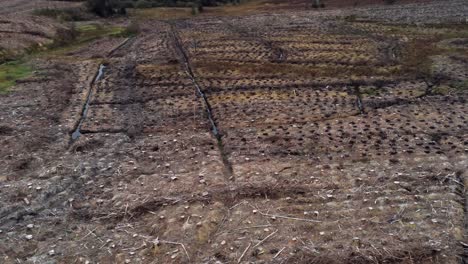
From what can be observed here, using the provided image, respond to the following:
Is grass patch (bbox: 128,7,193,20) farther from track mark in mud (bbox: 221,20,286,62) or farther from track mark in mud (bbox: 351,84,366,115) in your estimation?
track mark in mud (bbox: 351,84,366,115)

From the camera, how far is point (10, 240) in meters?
8.73

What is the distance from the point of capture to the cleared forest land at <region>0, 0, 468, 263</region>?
8438 millimetres

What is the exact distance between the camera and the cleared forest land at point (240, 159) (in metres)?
8.44

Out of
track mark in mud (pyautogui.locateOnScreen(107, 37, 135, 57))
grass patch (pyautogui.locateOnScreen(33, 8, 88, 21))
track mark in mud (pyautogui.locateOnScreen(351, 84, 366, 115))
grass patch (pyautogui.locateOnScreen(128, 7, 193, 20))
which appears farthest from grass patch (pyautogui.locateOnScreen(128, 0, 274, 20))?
track mark in mud (pyautogui.locateOnScreen(351, 84, 366, 115))

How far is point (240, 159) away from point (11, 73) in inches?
539

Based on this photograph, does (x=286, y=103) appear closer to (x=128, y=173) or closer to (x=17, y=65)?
(x=128, y=173)

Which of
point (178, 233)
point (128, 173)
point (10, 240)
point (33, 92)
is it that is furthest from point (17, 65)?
point (178, 233)

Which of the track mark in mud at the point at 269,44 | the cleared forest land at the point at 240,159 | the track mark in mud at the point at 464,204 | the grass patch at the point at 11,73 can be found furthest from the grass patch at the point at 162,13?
Result: the track mark in mud at the point at 464,204

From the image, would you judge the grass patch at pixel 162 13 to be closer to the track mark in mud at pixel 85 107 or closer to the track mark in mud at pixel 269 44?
the track mark in mud at pixel 269 44

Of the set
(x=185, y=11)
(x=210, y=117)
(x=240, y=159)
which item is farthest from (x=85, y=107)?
(x=185, y=11)

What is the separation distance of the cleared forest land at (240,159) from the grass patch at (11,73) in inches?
22.1

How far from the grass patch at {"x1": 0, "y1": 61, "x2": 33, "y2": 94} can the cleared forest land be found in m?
0.56

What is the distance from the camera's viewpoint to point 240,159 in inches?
460

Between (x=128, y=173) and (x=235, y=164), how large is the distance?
2725 mm
